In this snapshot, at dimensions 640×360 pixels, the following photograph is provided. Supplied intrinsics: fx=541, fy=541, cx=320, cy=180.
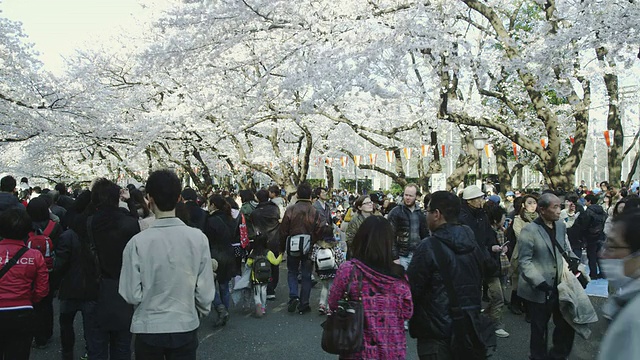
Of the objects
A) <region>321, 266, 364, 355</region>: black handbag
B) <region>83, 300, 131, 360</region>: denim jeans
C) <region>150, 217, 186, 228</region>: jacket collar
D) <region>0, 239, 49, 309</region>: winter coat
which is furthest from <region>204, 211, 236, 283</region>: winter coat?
<region>321, 266, 364, 355</region>: black handbag

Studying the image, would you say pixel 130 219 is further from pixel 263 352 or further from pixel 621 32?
pixel 621 32

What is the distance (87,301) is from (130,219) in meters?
1.17

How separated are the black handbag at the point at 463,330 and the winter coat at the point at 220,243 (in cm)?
425

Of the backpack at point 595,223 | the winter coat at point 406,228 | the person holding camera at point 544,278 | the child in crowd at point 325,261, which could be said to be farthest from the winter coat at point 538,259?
the backpack at point 595,223

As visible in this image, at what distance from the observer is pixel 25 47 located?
1505 cm

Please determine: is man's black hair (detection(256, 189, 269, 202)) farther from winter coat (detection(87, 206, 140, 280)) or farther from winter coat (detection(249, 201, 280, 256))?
winter coat (detection(87, 206, 140, 280))

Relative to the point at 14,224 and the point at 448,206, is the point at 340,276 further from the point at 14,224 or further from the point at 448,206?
the point at 14,224

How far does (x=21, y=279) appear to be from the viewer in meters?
4.06

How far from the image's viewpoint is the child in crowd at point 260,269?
7.41m

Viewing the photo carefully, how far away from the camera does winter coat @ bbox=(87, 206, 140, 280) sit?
430 centimetres

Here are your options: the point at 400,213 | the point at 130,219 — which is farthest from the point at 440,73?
the point at 130,219

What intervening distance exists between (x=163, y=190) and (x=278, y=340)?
3.49 metres

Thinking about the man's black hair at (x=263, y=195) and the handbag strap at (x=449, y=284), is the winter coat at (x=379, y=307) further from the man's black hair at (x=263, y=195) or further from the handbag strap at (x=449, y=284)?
the man's black hair at (x=263, y=195)

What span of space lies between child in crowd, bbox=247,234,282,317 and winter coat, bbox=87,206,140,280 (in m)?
3.23
